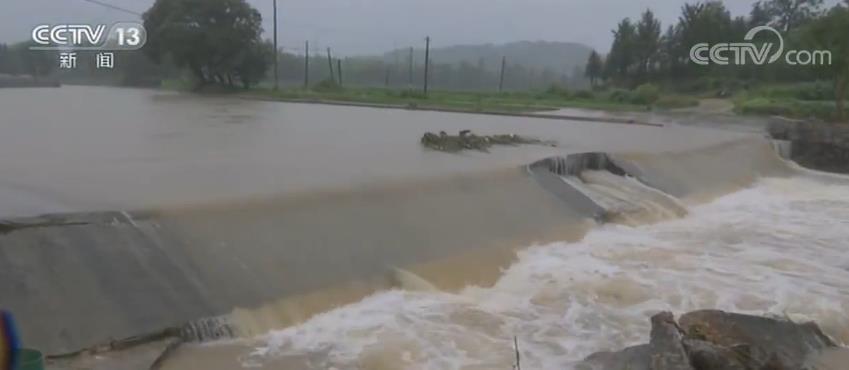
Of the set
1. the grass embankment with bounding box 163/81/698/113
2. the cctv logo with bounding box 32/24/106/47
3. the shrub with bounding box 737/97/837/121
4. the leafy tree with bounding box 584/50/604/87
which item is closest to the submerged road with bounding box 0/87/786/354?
the cctv logo with bounding box 32/24/106/47

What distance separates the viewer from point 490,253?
284 inches

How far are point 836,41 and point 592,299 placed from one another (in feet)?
51.9

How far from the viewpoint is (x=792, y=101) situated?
2328 cm

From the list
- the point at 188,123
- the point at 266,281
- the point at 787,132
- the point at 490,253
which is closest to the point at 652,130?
the point at 787,132

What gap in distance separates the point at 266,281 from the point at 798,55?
790 inches

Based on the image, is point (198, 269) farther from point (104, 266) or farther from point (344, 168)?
point (344, 168)

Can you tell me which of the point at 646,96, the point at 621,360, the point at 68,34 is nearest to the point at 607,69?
the point at 646,96

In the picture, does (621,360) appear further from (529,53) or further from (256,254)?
(529,53)

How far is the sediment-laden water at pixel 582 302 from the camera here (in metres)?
4.85

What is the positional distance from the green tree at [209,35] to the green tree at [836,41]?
20496 millimetres

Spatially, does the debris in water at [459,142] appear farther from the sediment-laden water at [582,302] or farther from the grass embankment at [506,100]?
the grass embankment at [506,100]

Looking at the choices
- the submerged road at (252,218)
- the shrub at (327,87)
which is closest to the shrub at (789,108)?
the submerged road at (252,218)

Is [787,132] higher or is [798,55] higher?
[798,55]

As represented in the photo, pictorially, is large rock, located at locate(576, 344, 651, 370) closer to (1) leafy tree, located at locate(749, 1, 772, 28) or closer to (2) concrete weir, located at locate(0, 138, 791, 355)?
(2) concrete weir, located at locate(0, 138, 791, 355)
